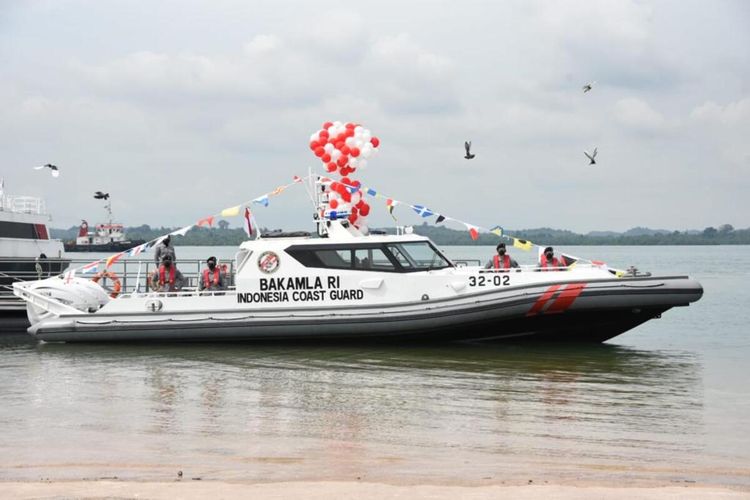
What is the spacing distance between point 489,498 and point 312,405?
15.2 ft

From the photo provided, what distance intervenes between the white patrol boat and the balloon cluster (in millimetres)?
458

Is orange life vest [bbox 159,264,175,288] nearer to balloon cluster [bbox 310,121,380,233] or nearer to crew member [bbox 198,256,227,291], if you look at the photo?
crew member [bbox 198,256,227,291]

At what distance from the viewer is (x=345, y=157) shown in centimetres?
1489

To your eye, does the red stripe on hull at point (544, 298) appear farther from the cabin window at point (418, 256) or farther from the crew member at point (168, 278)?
the crew member at point (168, 278)

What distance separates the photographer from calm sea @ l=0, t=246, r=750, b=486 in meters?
6.89

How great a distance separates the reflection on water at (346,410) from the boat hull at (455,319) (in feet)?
0.89

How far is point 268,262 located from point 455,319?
3148 millimetres

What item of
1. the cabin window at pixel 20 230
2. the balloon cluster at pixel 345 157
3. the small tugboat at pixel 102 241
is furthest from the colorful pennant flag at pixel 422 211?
the small tugboat at pixel 102 241

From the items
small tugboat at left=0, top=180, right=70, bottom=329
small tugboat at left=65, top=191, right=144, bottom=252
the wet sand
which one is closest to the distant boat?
small tugboat at left=65, top=191, right=144, bottom=252

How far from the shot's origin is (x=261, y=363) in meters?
13.1

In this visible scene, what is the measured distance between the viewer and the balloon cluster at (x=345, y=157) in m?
14.8

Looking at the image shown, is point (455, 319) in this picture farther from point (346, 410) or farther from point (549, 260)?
point (346, 410)

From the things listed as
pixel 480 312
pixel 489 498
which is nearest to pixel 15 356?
pixel 480 312

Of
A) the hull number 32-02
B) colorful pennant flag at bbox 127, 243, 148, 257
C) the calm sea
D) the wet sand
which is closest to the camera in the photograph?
the wet sand
